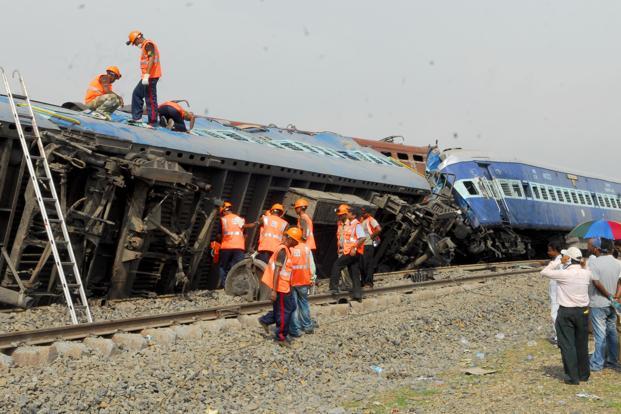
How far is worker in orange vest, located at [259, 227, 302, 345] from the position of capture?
8.18 meters

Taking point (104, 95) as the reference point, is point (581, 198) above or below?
above

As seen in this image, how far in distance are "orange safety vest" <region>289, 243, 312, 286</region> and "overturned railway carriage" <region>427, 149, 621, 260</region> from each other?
1080 cm

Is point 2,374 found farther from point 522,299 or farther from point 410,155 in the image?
point 410,155

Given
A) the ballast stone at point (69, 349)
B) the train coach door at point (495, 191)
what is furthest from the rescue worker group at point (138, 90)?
the train coach door at point (495, 191)

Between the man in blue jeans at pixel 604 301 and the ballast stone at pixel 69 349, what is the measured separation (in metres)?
5.45

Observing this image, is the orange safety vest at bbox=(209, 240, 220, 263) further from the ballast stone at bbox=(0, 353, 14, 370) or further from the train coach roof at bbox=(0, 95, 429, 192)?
the ballast stone at bbox=(0, 353, 14, 370)

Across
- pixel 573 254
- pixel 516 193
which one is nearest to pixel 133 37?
pixel 573 254

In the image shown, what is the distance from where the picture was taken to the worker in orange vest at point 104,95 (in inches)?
443

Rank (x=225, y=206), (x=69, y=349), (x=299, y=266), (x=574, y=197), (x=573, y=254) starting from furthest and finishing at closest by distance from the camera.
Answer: (x=574, y=197) → (x=225, y=206) → (x=299, y=266) → (x=573, y=254) → (x=69, y=349)

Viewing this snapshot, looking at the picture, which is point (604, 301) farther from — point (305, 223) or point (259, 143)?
point (259, 143)

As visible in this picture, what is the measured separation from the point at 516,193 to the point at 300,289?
14780 millimetres

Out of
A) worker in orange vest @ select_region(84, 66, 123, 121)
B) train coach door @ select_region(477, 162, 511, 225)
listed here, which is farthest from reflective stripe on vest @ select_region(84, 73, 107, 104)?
train coach door @ select_region(477, 162, 511, 225)

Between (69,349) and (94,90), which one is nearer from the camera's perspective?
(69,349)

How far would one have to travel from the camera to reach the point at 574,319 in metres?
7.40
